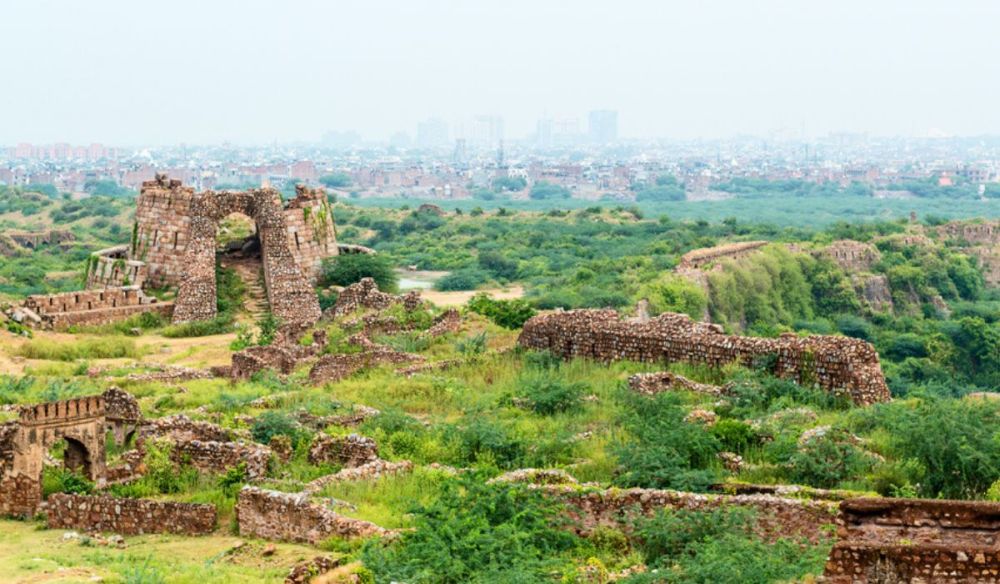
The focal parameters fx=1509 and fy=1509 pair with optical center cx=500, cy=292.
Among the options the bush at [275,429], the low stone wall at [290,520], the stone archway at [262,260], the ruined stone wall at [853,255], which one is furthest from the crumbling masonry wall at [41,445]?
the ruined stone wall at [853,255]

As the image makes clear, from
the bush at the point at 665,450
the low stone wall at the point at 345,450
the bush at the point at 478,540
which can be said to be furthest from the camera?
the low stone wall at the point at 345,450

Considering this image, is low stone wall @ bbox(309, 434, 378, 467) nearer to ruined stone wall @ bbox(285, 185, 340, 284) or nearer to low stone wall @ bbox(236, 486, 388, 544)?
low stone wall @ bbox(236, 486, 388, 544)

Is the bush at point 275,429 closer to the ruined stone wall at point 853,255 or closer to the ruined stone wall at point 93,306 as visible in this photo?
the ruined stone wall at point 93,306

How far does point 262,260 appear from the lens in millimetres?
33250

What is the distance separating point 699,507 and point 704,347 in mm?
6894

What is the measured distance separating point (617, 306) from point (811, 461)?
29.0 meters

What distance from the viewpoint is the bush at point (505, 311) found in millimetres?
25797

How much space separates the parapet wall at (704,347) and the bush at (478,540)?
6.03m

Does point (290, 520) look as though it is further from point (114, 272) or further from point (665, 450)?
point (114, 272)

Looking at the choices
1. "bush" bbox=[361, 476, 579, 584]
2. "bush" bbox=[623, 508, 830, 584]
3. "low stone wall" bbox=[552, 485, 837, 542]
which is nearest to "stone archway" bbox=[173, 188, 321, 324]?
"bush" bbox=[361, 476, 579, 584]

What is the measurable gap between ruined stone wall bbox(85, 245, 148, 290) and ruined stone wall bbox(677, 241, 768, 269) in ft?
80.3

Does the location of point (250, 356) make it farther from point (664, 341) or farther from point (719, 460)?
point (719, 460)

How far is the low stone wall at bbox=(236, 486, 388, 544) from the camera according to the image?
12797 mm

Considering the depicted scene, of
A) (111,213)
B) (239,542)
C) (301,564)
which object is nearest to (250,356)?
(239,542)
